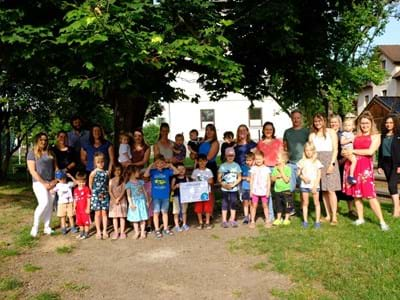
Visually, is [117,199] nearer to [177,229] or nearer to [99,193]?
[99,193]

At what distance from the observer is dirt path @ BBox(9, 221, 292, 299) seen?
4.81 meters

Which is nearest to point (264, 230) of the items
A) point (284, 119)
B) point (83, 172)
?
point (83, 172)

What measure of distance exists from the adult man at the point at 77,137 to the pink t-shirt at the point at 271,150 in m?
3.32

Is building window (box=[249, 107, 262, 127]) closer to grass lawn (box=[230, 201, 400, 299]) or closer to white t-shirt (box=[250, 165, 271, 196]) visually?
grass lawn (box=[230, 201, 400, 299])

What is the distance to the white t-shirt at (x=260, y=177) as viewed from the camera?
25.6 feet

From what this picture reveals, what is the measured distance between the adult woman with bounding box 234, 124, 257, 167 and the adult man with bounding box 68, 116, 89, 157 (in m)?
2.84

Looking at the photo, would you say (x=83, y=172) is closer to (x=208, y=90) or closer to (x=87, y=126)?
(x=87, y=126)

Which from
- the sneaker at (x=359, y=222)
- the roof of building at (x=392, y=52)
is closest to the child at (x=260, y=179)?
the sneaker at (x=359, y=222)

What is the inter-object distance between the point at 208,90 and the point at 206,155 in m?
3.74

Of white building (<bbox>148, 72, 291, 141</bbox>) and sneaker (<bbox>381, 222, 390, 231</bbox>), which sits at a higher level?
white building (<bbox>148, 72, 291, 141</bbox>)

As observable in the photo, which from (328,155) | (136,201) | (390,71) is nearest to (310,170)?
(328,155)

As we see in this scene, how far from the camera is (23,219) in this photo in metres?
9.45

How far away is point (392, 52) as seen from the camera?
4828 cm

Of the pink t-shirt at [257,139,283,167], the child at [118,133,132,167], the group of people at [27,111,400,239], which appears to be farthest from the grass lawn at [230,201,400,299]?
the child at [118,133,132,167]
